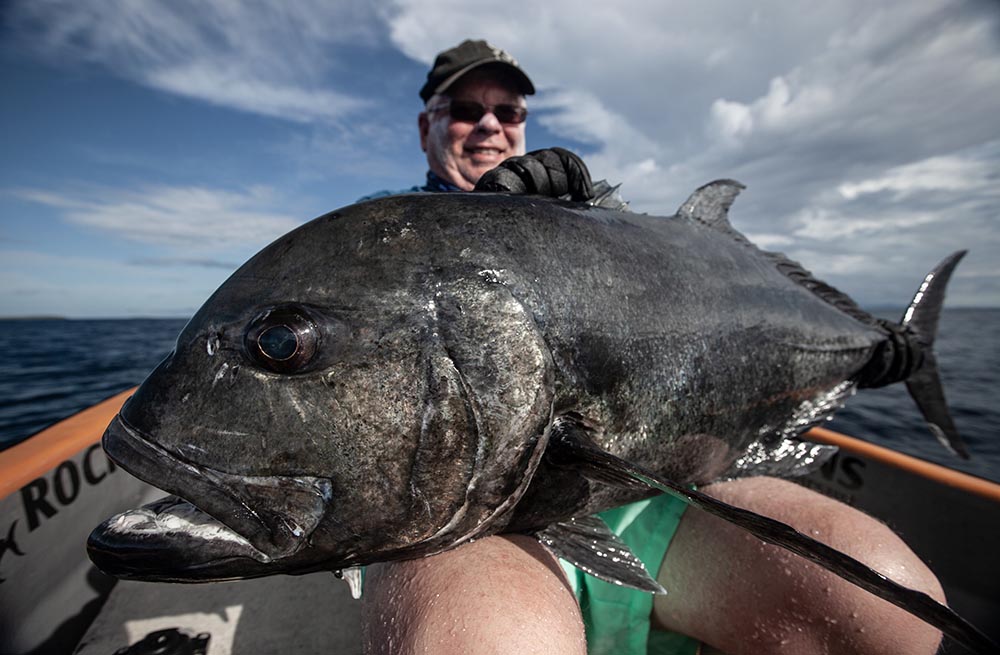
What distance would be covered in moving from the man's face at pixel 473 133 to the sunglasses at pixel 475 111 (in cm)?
3

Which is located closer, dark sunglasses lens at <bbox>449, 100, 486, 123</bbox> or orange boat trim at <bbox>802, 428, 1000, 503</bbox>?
orange boat trim at <bbox>802, 428, 1000, 503</bbox>

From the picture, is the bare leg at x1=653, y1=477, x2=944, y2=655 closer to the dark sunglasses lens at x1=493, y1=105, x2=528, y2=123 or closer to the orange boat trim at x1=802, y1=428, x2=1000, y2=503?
the orange boat trim at x1=802, y1=428, x2=1000, y2=503

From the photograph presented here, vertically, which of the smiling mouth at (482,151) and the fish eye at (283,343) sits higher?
the smiling mouth at (482,151)

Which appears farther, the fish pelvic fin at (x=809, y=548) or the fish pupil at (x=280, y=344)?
the fish pupil at (x=280, y=344)

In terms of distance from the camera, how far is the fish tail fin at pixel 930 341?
3254 millimetres

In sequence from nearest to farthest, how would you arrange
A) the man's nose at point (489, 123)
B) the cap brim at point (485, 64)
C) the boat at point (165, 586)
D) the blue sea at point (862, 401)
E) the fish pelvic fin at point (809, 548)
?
the fish pelvic fin at point (809, 548) < the boat at point (165, 586) < the cap brim at point (485, 64) < the man's nose at point (489, 123) < the blue sea at point (862, 401)

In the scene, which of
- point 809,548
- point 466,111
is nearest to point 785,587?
point 809,548

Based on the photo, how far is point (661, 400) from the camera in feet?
5.57

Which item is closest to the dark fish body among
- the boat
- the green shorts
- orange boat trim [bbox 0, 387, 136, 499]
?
the green shorts

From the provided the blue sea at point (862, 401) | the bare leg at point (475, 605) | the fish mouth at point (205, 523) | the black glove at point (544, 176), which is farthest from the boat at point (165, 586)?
the black glove at point (544, 176)

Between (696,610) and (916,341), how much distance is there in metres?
2.36

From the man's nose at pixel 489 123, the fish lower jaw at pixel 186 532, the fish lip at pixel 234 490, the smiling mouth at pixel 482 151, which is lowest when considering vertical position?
the fish lower jaw at pixel 186 532

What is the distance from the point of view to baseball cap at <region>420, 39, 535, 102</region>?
11.3 feet

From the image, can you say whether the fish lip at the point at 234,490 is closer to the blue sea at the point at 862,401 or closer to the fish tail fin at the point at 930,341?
the blue sea at the point at 862,401
